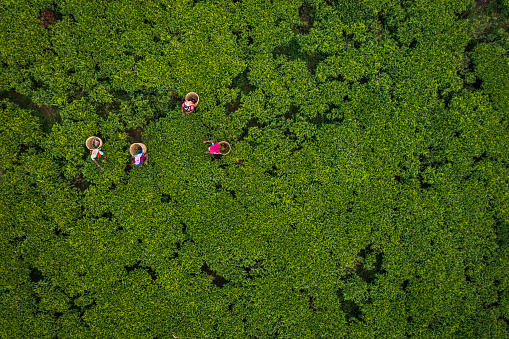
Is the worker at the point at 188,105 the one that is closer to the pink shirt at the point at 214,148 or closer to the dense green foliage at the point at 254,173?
the dense green foliage at the point at 254,173

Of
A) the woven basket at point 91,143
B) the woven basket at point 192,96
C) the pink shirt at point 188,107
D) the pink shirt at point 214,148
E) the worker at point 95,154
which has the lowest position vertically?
the worker at point 95,154

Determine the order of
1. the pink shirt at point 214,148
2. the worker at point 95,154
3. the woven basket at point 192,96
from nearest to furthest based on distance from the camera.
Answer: the worker at point 95,154 → the pink shirt at point 214,148 → the woven basket at point 192,96

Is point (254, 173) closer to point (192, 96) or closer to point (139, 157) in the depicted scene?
point (192, 96)

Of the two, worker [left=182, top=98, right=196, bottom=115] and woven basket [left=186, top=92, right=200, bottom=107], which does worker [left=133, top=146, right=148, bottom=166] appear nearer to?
worker [left=182, top=98, right=196, bottom=115]

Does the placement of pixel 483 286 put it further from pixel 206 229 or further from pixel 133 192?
pixel 133 192

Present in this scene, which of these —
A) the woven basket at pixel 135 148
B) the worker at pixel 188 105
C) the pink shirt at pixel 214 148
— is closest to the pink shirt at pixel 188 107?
the worker at pixel 188 105

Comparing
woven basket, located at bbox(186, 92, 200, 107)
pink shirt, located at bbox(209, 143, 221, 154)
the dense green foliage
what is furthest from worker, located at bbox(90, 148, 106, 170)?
pink shirt, located at bbox(209, 143, 221, 154)

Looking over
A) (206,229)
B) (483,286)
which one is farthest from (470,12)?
(206,229)

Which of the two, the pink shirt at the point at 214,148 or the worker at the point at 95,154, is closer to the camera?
the worker at the point at 95,154

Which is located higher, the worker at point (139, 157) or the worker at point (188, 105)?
the worker at point (188, 105)
